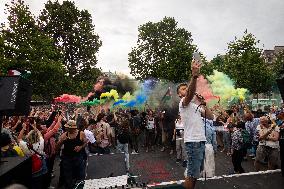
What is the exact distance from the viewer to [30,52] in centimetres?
3142

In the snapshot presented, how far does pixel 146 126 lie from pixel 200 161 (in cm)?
1314

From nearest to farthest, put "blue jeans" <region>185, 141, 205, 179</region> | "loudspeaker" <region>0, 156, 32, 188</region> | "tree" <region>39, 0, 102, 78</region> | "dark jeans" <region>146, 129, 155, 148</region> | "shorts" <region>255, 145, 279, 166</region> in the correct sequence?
"loudspeaker" <region>0, 156, 32, 188</region>, "blue jeans" <region>185, 141, 205, 179</region>, "shorts" <region>255, 145, 279, 166</region>, "dark jeans" <region>146, 129, 155, 148</region>, "tree" <region>39, 0, 102, 78</region>

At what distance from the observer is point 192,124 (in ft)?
16.0

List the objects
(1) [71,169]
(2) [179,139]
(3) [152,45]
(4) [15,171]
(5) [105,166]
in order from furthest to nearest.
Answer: (3) [152,45]
(2) [179,139]
(1) [71,169]
(5) [105,166]
(4) [15,171]

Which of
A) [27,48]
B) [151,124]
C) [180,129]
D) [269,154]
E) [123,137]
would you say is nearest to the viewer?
[269,154]

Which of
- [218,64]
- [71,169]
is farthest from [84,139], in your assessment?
[218,64]

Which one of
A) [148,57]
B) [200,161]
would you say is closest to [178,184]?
[200,161]

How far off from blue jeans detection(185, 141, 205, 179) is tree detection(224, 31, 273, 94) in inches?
1184

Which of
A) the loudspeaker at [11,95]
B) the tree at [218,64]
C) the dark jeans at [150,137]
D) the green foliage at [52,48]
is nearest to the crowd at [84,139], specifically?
the dark jeans at [150,137]

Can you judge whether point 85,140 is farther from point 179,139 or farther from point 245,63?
point 245,63

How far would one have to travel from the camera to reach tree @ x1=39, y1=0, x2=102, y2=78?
147 feet

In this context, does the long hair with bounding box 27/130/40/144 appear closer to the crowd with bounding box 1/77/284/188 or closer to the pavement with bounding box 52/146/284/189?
the crowd with bounding box 1/77/284/188

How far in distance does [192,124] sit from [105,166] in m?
2.47

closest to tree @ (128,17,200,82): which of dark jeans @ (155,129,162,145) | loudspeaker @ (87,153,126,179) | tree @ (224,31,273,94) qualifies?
tree @ (224,31,273,94)
